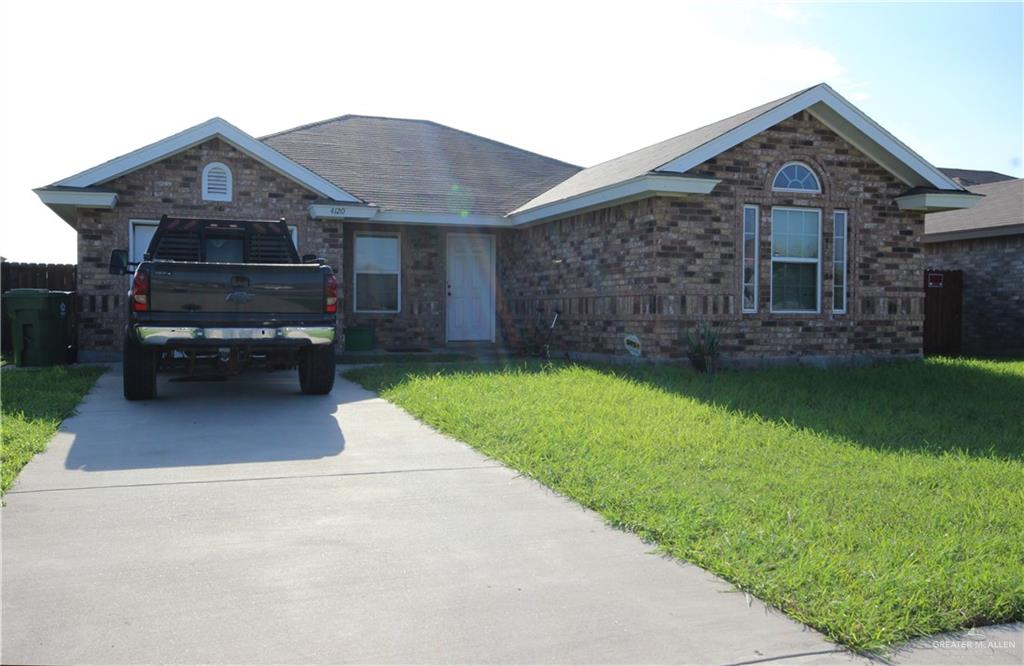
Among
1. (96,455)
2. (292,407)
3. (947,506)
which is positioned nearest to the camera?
(947,506)

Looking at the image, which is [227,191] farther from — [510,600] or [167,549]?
[510,600]

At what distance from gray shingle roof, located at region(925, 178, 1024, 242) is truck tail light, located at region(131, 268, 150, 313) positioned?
53.5 feet

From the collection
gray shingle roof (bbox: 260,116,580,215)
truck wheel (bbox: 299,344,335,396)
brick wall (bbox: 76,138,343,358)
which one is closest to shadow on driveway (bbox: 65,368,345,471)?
truck wheel (bbox: 299,344,335,396)

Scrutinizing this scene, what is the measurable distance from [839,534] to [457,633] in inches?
90.1

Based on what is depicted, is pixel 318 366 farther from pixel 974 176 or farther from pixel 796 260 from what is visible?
pixel 974 176

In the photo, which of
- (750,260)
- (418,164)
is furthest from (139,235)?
(750,260)

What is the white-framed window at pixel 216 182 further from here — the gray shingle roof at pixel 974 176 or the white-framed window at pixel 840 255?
the gray shingle roof at pixel 974 176

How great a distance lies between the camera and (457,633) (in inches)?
142

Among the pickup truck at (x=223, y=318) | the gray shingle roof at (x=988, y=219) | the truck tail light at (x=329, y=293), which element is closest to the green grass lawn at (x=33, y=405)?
the pickup truck at (x=223, y=318)

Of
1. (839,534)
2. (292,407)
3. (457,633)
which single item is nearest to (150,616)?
(457,633)

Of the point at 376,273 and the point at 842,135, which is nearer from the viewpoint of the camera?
the point at 842,135

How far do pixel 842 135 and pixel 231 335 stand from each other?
968 centimetres

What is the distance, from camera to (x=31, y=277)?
56.1 feet

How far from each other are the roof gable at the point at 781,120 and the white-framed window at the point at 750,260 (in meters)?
1.15
